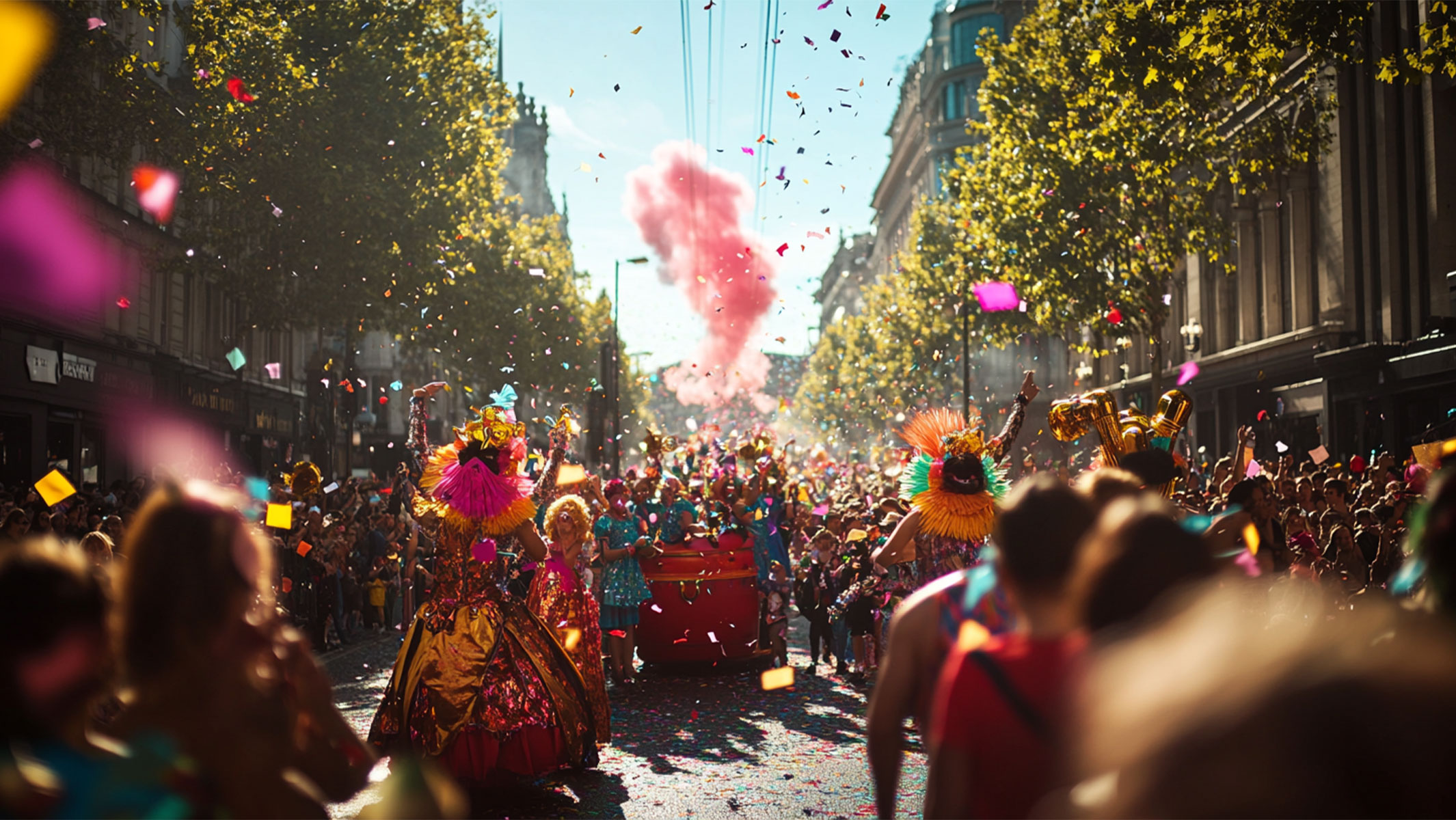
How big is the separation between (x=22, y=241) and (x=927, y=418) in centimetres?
2131

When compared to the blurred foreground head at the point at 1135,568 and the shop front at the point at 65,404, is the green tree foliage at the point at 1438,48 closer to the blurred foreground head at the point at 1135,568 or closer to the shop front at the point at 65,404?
the blurred foreground head at the point at 1135,568

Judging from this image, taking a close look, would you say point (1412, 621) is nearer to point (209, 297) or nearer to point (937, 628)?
point (937, 628)

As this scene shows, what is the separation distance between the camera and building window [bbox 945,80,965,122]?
236 feet

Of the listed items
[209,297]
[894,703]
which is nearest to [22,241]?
[209,297]

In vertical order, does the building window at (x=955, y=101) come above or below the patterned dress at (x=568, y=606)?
above

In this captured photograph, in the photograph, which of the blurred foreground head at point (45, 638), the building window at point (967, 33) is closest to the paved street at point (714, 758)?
the blurred foreground head at point (45, 638)

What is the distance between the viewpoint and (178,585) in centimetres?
235

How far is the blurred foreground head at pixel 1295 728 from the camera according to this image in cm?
135

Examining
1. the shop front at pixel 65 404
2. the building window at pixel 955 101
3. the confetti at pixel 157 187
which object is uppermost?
the building window at pixel 955 101

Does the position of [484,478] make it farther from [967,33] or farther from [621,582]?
[967,33]

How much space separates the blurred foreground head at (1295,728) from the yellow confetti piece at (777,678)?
10292mm

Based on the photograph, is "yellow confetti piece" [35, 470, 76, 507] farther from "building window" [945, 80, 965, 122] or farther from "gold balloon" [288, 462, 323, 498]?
"building window" [945, 80, 965, 122]

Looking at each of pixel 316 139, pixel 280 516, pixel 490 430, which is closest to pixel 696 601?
pixel 280 516

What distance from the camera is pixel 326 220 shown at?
1045 inches
